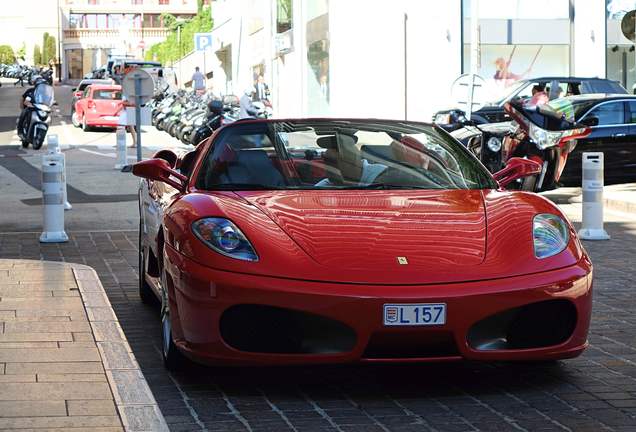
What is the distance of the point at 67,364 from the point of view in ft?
20.0

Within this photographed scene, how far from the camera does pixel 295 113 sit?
48312 millimetres

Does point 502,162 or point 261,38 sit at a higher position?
point 261,38

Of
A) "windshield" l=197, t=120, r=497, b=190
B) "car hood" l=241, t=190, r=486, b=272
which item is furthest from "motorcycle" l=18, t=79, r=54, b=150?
"car hood" l=241, t=190, r=486, b=272

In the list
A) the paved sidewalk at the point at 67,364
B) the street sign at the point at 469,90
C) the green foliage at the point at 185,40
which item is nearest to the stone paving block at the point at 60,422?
the paved sidewalk at the point at 67,364

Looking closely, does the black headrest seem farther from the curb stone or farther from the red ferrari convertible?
the curb stone

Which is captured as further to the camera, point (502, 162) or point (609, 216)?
point (502, 162)

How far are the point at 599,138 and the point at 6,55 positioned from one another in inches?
4989

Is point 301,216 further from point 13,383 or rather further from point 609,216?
point 609,216

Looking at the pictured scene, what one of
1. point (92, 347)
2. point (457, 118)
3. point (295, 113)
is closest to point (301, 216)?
point (92, 347)

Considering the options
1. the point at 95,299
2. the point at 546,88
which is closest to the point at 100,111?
the point at 546,88

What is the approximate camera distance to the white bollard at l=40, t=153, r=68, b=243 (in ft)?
41.0

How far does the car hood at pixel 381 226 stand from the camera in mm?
5605

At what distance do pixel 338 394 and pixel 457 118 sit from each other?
A: 16540 mm

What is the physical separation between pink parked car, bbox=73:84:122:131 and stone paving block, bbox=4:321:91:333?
32.8 meters
